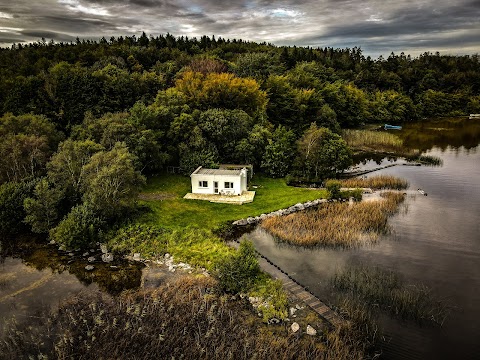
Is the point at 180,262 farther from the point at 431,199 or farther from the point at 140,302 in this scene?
the point at 431,199

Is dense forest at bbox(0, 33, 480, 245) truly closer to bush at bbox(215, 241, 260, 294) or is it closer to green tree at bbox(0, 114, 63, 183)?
green tree at bbox(0, 114, 63, 183)

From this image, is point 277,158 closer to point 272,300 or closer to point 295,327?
point 272,300

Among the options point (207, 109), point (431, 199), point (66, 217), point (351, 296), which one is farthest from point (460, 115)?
point (66, 217)

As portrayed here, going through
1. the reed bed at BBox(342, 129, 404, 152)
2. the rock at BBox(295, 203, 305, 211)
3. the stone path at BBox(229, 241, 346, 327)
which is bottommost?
the stone path at BBox(229, 241, 346, 327)

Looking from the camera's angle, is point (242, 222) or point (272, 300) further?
point (242, 222)

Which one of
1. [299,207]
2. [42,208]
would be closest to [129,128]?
[42,208]

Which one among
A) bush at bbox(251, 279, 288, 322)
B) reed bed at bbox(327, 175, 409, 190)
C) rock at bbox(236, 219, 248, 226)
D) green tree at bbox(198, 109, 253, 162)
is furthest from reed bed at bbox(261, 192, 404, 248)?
green tree at bbox(198, 109, 253, 162)
